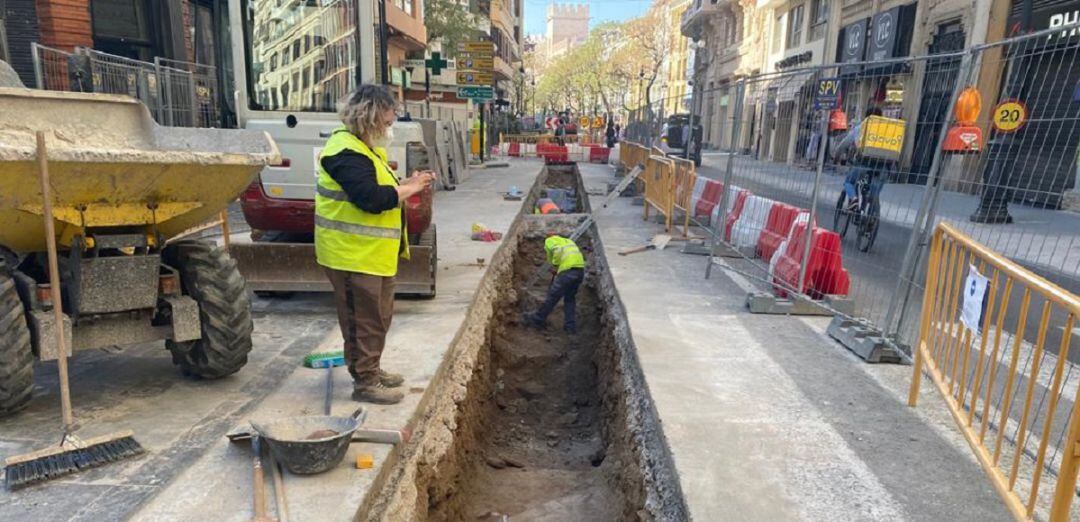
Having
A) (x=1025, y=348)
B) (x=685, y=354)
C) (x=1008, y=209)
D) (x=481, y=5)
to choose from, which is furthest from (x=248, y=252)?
(x=481, y=5)

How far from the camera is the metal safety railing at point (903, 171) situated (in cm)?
375

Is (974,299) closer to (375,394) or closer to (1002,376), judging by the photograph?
(1002,376)

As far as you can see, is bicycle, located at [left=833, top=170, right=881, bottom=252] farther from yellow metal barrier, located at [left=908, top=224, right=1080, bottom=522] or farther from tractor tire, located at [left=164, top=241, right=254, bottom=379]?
tractor tire, located at [left=164, top=241, right=254, bottom=379]

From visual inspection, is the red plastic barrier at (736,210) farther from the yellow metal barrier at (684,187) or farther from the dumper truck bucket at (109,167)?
the dumper truck bucket at (109,167)

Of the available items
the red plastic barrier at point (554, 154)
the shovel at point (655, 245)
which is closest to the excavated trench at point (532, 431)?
the shovel at point (655, 245)

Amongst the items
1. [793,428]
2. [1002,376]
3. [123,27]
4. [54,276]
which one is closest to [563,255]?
[793,428]

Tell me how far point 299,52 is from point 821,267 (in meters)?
5.04

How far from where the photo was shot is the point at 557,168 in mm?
23609

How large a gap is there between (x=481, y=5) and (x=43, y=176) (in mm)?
43736

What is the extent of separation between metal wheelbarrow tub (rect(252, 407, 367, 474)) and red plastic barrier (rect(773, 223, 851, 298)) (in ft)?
14.4

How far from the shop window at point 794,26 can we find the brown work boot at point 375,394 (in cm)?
2750

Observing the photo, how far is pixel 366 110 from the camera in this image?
3.45m

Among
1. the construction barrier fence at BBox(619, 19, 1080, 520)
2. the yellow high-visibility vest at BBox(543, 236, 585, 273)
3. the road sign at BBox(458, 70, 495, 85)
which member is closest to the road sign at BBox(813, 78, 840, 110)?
the construction barrier fence at BBox(619, 19, 1080, 520)

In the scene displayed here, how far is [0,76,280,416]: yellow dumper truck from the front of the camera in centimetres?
315
